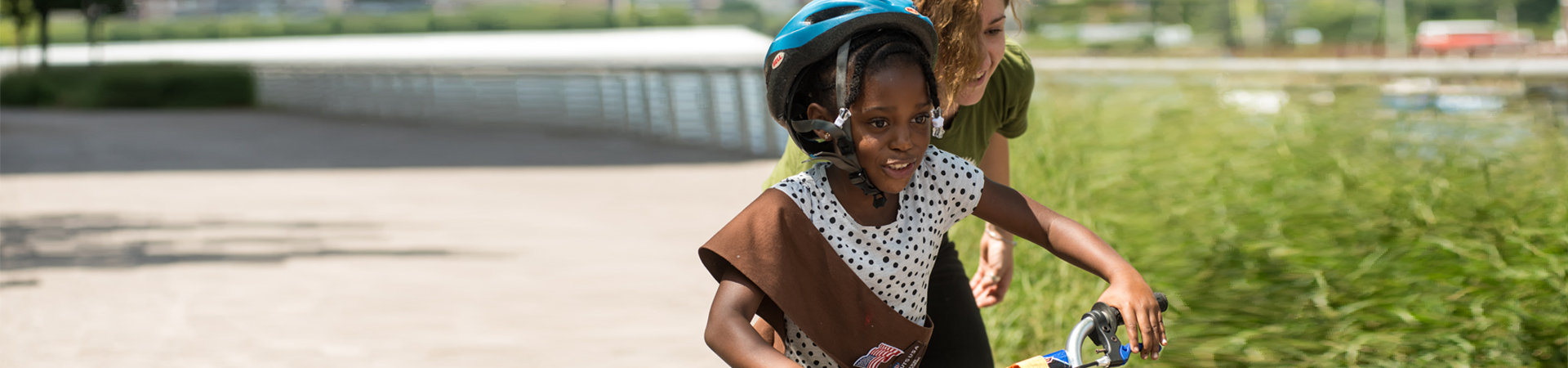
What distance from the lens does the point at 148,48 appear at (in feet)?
150

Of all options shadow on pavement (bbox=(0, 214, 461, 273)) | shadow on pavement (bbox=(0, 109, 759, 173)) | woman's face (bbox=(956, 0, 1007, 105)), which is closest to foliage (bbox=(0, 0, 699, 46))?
shadow on pavement (bbox=(0, 109, 759, 173))

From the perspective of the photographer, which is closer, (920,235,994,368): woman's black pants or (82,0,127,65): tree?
(920,235,994,368): woman's black pants

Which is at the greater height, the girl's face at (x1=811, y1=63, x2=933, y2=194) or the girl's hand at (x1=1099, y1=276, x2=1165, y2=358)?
the girl's face at (x1=811, y1=63, x2=933, y2=194)

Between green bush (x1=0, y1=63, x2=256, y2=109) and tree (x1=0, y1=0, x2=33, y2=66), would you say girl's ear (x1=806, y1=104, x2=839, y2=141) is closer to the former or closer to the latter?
green bush (x1=0, y1=63, x2=256, y2=109)

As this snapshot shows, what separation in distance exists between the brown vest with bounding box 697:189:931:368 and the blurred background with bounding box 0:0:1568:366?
42.0 inches

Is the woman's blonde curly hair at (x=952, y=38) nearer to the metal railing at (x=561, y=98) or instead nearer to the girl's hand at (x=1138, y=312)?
the girl's hand at (x=1138, y=312)

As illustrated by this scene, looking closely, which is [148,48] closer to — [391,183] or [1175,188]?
[391,183]

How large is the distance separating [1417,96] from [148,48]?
1813 inches

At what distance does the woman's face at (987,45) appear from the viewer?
2.78m

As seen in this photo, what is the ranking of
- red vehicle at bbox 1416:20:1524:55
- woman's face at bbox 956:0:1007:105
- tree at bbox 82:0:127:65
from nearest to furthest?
1. woman's face at bbox 956:0:1007:105
2. tree at bbox 82:0:127:65
3. red vehicle at bbox 1416:20:1524:55

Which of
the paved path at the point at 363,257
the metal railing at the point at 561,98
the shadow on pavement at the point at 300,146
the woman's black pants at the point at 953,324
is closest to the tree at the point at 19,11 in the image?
the metal railing at the point at 561,98

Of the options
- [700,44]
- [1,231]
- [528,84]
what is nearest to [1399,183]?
[1,231]

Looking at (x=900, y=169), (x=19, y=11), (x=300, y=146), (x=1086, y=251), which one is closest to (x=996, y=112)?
(x=1086, y=251)

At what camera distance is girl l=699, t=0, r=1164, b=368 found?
6.54ft
